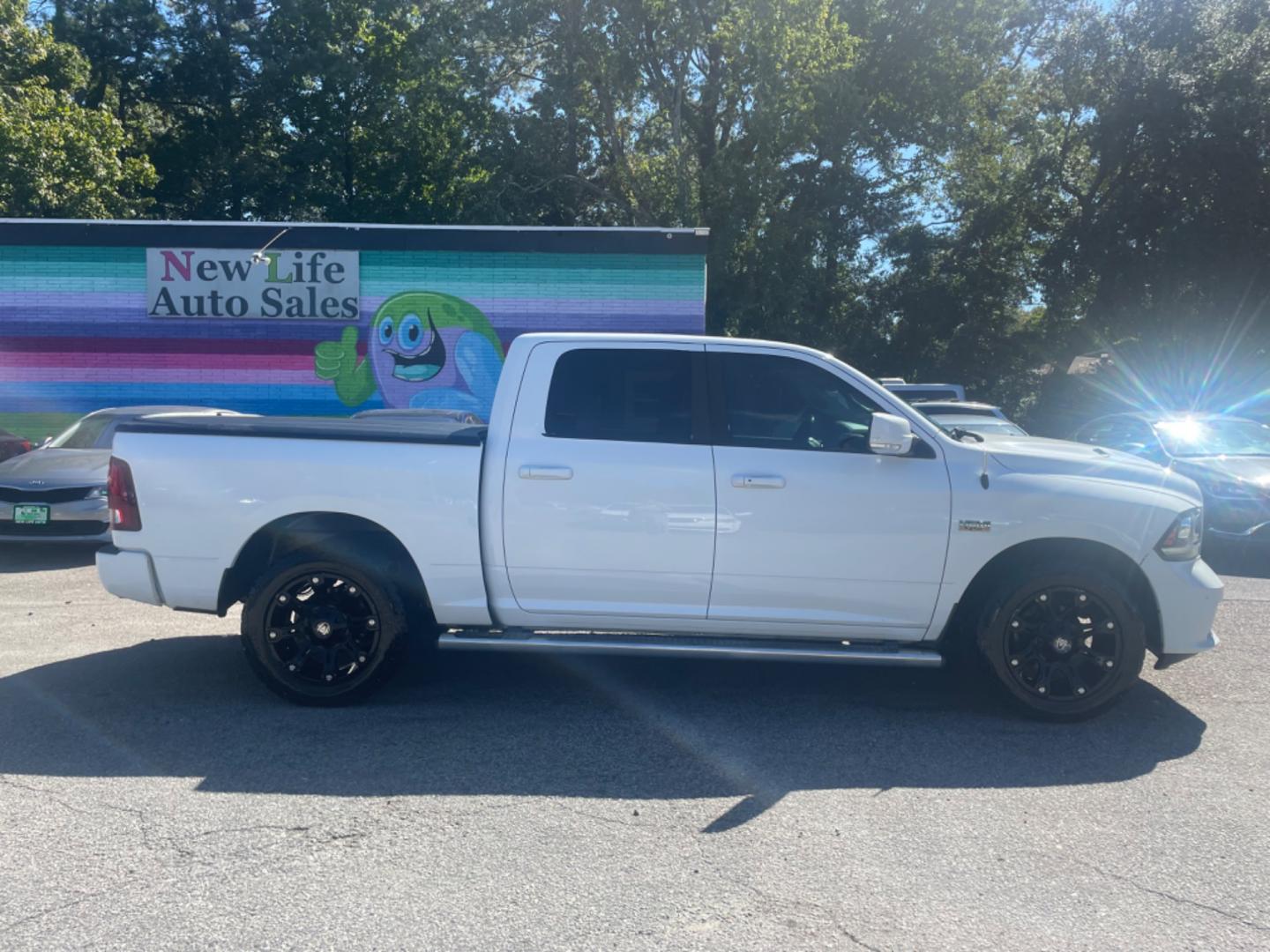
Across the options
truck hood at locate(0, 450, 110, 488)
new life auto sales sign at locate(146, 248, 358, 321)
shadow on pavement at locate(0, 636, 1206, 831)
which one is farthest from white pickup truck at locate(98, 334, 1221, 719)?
new life auto sales sign at locate(146, 248, 358, 321)

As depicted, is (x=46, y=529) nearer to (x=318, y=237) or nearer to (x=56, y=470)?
(x=56, y=470)

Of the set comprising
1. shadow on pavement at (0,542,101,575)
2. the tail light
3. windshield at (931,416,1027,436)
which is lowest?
shadow on pavement at (0,542,101,575)

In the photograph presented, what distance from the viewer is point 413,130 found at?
99.9 ft

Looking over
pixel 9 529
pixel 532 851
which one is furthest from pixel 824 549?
pixel 9 529

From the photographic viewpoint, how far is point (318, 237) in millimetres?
17719

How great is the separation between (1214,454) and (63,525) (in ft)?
39.3

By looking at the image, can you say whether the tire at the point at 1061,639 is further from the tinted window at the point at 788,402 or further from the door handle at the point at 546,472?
the door handle at the point at 546,472

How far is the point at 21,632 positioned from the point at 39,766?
3002 millimetres

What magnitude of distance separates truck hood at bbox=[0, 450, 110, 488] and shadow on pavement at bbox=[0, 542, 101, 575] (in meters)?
0.57

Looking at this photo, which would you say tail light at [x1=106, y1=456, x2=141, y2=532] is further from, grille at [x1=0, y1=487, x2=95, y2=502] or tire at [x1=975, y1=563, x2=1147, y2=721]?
grille at [x1=0, y1=487, x2=95, y2=502]

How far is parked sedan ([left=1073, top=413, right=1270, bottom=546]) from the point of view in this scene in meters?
11.4

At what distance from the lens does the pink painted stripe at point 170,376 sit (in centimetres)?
1805

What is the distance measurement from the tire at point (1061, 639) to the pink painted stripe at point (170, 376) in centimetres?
1428

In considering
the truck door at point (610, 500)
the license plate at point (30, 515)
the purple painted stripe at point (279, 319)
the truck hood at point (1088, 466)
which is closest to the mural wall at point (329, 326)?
the purple painted stripe at point (279, 319)
